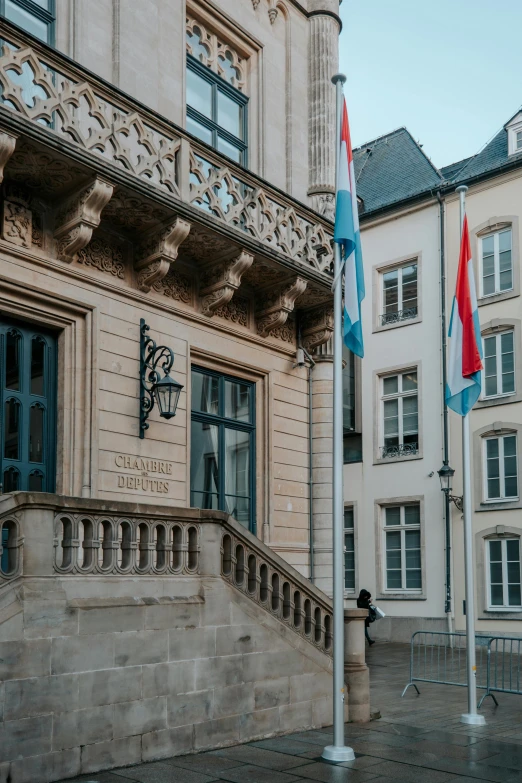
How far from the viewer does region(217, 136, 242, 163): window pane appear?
1469 cm

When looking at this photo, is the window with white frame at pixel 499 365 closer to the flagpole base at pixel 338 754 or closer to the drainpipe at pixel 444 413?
the drainpipe at pixel 444 413

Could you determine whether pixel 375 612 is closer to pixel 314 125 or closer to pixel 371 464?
pixel 371 464

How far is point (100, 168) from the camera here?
34.6 feet

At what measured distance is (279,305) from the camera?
14.1m

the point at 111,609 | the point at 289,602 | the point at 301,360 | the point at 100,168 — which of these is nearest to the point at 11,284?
the point at 100,168

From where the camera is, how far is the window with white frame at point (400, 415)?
1069 inches

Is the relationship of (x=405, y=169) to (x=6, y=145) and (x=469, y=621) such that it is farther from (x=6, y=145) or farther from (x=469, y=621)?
(x=6, y=145)

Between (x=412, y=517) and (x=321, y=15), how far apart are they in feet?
49.1

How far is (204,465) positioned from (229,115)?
581 centimetres

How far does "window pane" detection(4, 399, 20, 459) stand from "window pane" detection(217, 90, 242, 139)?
632cm

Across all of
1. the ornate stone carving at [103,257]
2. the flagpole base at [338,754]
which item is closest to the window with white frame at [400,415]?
the ornate stone carving at [103,257]

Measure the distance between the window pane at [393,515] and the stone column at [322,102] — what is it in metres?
13.4

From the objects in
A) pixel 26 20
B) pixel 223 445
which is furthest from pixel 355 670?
pixel 26 20

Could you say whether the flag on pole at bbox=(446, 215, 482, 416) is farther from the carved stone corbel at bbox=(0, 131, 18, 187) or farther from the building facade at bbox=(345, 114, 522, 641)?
the building facade at bbox=(345, 114, 522, 641)
